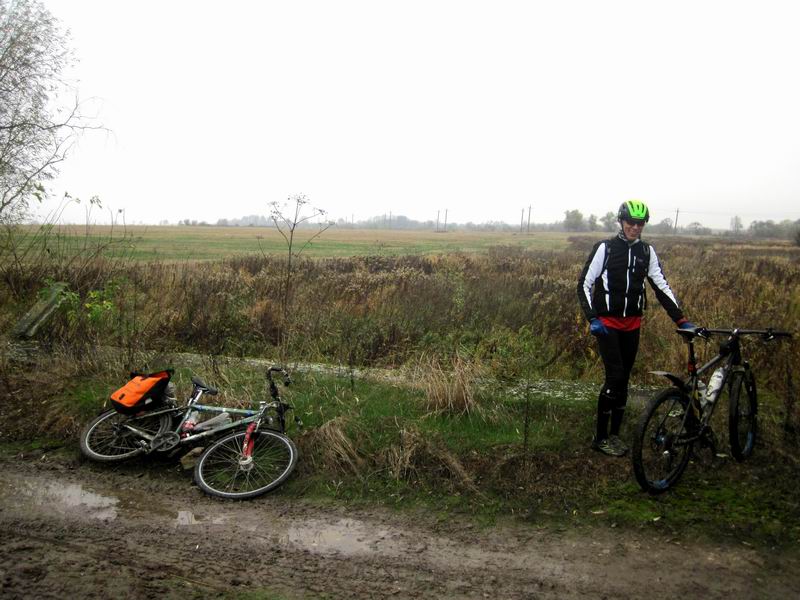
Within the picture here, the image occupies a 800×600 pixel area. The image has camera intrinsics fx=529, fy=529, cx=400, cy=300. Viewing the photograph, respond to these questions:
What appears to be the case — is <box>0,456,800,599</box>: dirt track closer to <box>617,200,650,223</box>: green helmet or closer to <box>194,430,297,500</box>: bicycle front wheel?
<box>194,430,297,500</box>: bicycle front wheel

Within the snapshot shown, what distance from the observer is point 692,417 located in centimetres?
419

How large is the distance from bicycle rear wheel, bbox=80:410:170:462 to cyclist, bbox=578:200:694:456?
4087 mm

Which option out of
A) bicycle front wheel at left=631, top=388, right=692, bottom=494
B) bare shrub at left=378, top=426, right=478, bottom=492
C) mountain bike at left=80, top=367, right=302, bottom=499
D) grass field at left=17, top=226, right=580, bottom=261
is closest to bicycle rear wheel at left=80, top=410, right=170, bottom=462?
mountain bike at left=80, top=367, right=302, bottom=499

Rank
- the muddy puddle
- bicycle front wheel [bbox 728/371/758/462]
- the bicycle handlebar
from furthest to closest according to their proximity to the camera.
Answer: bicycle front wheel [bbox 728/371/758/462] → the bicycle handlebar → the muddy puddle

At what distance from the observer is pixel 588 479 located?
432 centimetres

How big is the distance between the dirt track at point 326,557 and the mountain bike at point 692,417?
2.26ft

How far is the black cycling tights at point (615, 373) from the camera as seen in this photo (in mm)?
4484

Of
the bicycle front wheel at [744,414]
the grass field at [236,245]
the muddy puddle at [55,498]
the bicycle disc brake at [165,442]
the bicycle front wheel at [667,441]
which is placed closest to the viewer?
the bicycle front wheel at [667,441]

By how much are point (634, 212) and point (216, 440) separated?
14.1 ft

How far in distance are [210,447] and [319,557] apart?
5.76 feet

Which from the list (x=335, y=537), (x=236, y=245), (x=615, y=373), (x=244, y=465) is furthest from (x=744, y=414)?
A: (x=236, y=245)

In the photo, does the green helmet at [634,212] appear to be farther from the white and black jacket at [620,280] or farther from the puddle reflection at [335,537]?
the puddle reflection at [335,537]

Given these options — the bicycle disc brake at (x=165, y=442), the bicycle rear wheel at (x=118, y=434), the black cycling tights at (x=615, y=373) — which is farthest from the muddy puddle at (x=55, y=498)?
the black cycling tights at (x=615, y=373)

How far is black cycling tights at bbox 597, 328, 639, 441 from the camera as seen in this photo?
14.7 feet
